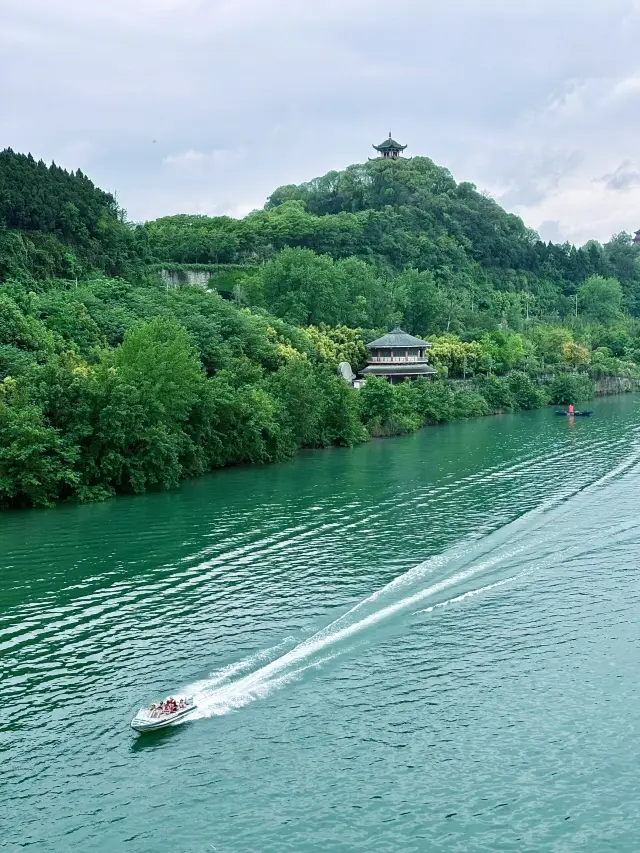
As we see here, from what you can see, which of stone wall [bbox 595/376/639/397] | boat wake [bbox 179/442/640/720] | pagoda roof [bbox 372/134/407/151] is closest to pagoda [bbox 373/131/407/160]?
pagoda roof [bbox 372/134/407/151]

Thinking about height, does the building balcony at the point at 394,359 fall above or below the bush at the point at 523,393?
above

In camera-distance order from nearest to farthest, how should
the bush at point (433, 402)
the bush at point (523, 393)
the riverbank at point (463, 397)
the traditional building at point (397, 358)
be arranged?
the riverbank at point (463, 397) < the bush at point (433, 402) < the traditional building at point (397, 358) < the bush at point (523, 393)

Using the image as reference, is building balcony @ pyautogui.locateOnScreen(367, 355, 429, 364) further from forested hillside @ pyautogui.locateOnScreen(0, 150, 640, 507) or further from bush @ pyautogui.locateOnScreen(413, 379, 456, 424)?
bush @ pyautogui.locateOnScreen(413, 379, 456, 424)

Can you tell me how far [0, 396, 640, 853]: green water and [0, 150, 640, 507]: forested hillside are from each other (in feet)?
13.1

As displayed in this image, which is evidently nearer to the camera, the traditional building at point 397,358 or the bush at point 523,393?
the traditional building at point 397,358

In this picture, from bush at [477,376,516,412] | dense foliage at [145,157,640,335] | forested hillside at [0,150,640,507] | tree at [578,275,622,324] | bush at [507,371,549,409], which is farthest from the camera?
tree at [578,275,622,324]

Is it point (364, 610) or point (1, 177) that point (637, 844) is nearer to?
point (364, 610)

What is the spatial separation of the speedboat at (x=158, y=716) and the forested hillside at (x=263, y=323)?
17632 millimetres

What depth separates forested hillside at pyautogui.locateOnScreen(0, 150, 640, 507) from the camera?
3575 centimetres

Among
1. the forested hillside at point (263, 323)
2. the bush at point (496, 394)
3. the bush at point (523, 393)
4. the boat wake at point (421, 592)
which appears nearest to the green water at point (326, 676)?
the boat wake at point (421, 592)

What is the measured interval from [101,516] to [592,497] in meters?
17.2

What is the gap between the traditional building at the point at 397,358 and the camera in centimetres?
6675

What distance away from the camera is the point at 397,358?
67.3 m

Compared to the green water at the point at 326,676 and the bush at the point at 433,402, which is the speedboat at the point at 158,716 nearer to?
the green water at the point at 326,676
